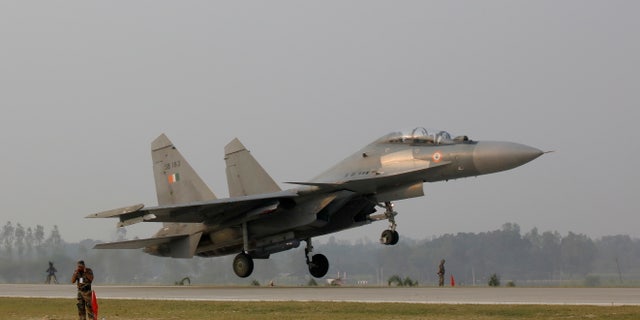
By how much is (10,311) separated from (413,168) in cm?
1091

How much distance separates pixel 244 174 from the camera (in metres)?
29.5

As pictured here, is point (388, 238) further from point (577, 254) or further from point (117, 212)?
point (577, 254)

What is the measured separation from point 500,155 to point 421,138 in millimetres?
2399

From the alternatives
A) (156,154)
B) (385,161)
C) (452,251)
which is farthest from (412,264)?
(385,161)

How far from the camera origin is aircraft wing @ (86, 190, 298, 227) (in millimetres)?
25125

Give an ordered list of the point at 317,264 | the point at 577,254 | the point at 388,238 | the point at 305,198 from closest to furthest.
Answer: the point at 388,238
the point at 305,198
the point at 317,264
the point at 577,254

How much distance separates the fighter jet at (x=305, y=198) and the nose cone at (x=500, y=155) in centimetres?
3

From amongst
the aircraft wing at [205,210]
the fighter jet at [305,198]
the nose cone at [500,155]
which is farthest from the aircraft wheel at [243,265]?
the nose cone at [500,155]

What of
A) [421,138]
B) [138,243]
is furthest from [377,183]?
[138,243]

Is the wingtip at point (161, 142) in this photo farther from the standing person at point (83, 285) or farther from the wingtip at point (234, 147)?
the standing person at point (83, 285)

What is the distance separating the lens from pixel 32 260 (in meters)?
49.0

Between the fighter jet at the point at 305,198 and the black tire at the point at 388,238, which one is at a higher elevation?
the fighter jet at the point at 305,198

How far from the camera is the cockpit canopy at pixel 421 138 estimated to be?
2370cm

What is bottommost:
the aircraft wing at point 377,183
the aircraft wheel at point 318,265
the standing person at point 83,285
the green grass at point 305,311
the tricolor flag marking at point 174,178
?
the green grass at point 305,311
